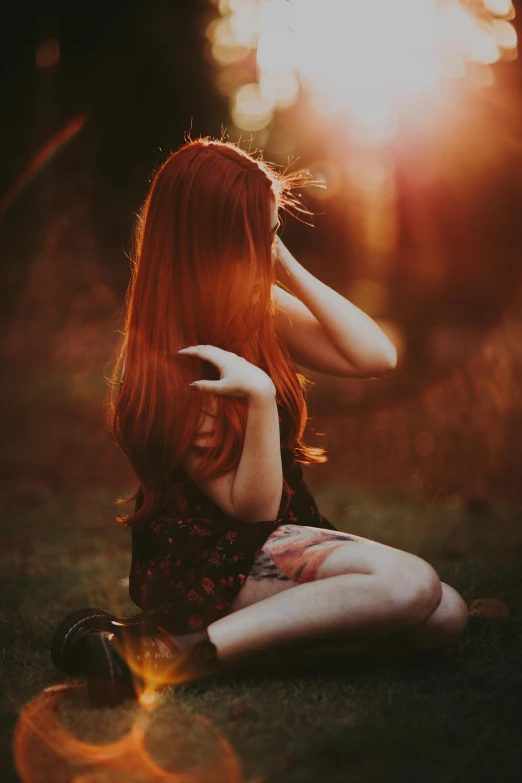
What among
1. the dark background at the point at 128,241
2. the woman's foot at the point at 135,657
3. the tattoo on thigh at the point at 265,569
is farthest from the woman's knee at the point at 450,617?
the dark background at the point at 128,241

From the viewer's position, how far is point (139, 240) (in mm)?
2029

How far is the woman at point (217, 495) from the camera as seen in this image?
1.74 m

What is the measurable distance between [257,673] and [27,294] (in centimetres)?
517

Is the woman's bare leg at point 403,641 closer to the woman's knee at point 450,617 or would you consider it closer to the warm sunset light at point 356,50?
the woman's knee at point 450,617

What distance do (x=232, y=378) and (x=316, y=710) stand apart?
0.74 m

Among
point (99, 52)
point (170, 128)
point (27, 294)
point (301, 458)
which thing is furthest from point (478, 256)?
point (301, 458)

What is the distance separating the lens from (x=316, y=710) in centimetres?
167

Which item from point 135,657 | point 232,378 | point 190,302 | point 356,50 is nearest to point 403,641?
point 135,657

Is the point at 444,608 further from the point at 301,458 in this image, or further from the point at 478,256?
the point at 478,256

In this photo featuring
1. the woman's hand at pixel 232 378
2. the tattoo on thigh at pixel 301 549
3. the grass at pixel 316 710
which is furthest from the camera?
the tattoo on thigh at pixel 301 549

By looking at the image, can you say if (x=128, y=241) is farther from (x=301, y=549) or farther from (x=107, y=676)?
(x=107, y=676)

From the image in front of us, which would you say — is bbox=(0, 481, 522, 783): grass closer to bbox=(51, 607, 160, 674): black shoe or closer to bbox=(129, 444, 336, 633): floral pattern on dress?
bbox=(51, 607, 160, 674): black shoe

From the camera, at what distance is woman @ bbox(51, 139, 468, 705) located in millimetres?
1741

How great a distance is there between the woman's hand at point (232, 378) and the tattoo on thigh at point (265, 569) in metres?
0.41
